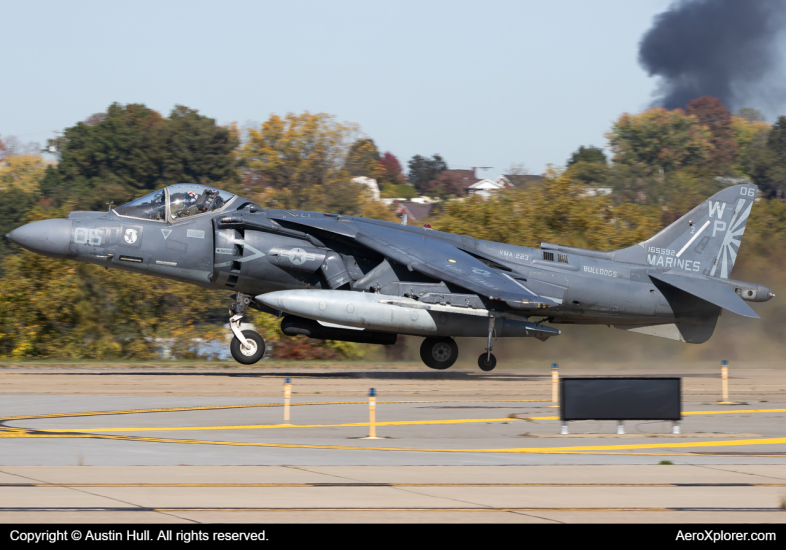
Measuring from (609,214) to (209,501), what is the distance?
92.4 ft

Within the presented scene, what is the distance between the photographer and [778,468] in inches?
391

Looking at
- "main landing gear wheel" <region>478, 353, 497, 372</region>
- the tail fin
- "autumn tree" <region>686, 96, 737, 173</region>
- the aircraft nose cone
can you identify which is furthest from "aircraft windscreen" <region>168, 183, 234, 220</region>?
"autumn tree" <region>686, 96, 737, 173</region>

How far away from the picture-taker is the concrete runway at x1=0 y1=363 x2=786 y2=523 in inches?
298

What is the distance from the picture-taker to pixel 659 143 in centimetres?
13175

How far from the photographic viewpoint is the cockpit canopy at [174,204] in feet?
68.0

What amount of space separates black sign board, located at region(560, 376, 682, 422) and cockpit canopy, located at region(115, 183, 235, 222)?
11431 mm

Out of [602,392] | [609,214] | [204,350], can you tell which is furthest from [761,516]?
[609,214]

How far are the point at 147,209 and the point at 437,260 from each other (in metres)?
6.94

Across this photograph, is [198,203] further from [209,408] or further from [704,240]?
[704,240]

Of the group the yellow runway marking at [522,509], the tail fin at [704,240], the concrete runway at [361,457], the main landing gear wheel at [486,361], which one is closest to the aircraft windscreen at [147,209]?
the concrete runway at [361,457]

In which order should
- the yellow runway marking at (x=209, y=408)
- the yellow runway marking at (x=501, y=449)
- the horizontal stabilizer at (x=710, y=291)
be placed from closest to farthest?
the yellow runway marking at (x=501, y=449), the yellow runway marking at (x=209, y=408), the horizontal stabilizer at (x=710, y=291)

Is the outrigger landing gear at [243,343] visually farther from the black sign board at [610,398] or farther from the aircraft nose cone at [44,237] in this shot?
the black sign board at [610,398]

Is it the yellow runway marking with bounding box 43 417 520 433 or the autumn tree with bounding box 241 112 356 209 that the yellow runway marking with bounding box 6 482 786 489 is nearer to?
the yellow runway marking with bounding box 43 417 520 433

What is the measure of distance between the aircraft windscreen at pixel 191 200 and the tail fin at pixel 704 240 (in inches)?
416
